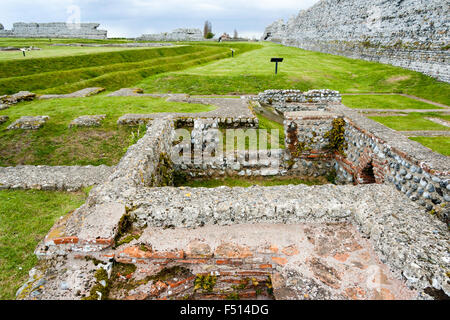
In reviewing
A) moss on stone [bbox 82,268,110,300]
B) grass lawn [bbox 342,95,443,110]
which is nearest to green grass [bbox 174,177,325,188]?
moss on stone [bbox 82,268,110,300]

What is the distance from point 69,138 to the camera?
27.3 ft

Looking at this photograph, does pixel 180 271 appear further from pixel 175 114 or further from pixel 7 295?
pixel 175 114

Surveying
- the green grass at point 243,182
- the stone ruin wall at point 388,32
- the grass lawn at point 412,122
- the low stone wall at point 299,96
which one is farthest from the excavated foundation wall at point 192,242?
the stone ruin wall at point 388,32

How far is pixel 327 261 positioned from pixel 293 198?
105cm

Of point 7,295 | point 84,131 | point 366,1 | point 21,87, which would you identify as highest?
point 366,1

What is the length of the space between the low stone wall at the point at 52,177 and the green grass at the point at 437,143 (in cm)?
891

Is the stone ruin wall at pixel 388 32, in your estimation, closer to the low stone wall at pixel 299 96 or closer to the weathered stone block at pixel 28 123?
the low stone wall at pixel 299 96

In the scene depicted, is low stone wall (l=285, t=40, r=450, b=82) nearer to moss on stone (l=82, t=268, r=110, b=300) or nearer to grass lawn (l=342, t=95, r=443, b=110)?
grass lawn (l=342, t=95, r=443, b=110)

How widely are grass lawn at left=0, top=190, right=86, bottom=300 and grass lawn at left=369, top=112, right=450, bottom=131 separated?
1117 cm

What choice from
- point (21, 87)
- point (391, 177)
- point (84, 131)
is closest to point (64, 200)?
point (84, 131)

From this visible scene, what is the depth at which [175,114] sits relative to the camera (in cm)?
905

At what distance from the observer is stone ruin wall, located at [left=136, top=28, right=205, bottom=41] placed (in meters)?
62.6

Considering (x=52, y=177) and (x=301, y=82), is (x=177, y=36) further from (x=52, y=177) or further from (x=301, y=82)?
(x=52, y=177)

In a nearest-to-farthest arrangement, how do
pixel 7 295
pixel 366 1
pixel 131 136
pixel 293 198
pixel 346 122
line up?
pixel 7 295, pixel 293 198, pixel 346 122, pixel 131 136, pixel 366 1
